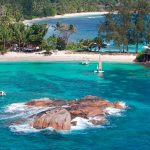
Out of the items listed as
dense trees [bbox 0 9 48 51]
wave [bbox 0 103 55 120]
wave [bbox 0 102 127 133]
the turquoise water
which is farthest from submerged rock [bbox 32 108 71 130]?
dense trees [bbox 0 9 48 51]

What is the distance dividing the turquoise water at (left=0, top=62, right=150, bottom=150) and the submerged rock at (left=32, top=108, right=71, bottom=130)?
1255 mm

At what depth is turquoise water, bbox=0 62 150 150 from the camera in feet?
143

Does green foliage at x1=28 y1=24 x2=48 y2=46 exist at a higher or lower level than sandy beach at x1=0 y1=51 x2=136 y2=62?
higher

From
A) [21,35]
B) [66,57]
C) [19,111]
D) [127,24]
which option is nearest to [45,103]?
[19,111]

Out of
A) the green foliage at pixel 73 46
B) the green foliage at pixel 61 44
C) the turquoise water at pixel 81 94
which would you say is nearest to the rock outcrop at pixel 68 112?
the turquoise water at pixel 81 94

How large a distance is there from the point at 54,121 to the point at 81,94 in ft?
59.1

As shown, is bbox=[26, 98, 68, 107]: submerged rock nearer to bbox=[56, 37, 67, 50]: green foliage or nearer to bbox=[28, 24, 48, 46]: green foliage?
bbox=[28, 24, 48, 46]: green foliage

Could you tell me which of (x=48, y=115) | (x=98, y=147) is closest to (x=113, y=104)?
(x=48, y=115)

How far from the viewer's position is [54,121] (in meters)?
47.8

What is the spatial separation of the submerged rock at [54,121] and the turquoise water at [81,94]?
1255 mm

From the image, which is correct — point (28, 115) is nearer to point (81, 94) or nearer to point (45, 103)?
point (45, 103)

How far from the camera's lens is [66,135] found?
4594 centimetres

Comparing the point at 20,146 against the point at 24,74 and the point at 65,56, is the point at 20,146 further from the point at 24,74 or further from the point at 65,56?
the point at 65,56

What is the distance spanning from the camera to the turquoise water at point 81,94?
4369 centimetres
